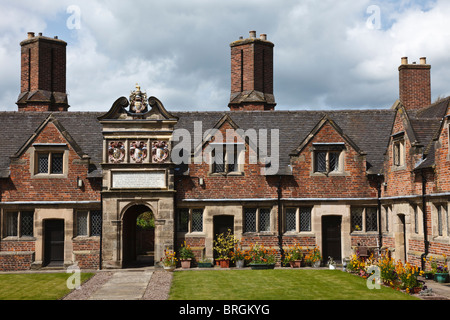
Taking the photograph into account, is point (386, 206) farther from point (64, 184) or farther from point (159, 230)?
point (64, 184)

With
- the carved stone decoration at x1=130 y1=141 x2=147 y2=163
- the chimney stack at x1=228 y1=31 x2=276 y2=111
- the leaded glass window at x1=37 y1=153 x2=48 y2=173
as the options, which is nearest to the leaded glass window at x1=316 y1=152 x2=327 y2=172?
the chimney stack at x1=228 y1=31 x2=276 y2=111

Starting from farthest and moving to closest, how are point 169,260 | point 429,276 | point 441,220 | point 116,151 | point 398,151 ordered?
1. point 116,151
2. point 169,260
3. point 398,151
4. point 441,220
5. point 429,276

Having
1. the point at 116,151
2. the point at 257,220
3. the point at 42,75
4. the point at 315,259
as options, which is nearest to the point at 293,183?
the point at 257,220

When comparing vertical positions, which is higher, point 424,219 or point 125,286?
point 424,219

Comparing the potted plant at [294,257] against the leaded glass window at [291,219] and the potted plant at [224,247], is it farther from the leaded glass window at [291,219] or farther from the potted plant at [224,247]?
the potted plant at [224,247]

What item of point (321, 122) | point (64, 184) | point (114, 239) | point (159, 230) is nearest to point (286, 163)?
point (321, 122)

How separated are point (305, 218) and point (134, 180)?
27.4 ft

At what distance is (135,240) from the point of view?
3055 centimetres

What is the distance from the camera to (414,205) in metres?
23.3

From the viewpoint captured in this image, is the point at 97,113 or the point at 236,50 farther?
the point at 236,50

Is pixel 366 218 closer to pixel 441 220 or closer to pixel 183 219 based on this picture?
pixel 441 220

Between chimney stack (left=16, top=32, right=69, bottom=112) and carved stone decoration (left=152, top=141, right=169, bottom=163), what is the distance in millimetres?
9598

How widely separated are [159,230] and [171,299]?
8962mm

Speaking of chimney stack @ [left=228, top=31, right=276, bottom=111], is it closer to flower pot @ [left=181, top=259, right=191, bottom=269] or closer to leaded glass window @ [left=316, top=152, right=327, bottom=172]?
leaded glass window @ [left=316, top=152, right=327, bottom=172]
